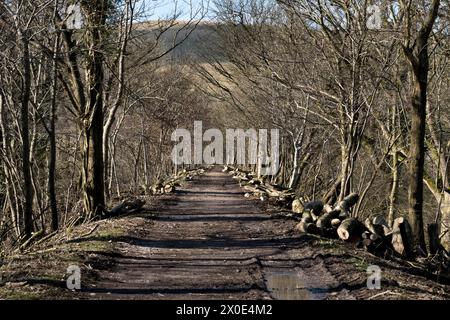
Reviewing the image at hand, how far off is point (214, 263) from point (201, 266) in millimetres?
326

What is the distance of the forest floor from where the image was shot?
7500mm

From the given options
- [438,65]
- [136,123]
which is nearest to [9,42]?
[438,65]

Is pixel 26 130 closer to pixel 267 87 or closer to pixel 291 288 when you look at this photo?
pixel 291 288

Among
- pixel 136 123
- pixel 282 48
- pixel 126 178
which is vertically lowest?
pixel 126 178

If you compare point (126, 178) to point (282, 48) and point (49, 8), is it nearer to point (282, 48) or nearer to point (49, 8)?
point (282, 48)

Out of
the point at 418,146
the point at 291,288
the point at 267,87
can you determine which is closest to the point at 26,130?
the point at 291,288

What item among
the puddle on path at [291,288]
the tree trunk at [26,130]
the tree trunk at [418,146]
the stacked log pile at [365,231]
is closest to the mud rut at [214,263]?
the puddle on path at [291,288]

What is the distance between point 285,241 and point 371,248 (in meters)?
1.59

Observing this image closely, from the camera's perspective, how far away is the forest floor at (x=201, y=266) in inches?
295

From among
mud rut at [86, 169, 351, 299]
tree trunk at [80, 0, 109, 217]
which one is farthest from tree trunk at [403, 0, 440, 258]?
tree trunk at [80, 0, 109, 217]

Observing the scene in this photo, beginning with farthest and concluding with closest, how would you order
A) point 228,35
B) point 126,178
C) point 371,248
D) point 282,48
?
1. point 126,178
2. point 228,35
3. point 282,48
4. point 371,248

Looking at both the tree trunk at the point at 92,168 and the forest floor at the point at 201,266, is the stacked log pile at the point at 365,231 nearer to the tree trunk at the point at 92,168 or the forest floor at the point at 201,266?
the forest floor at the point at 201,266

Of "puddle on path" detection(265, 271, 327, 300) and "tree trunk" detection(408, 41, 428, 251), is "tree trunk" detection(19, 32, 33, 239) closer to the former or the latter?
"puddle on path" detection(265, 271, 327, 300)
